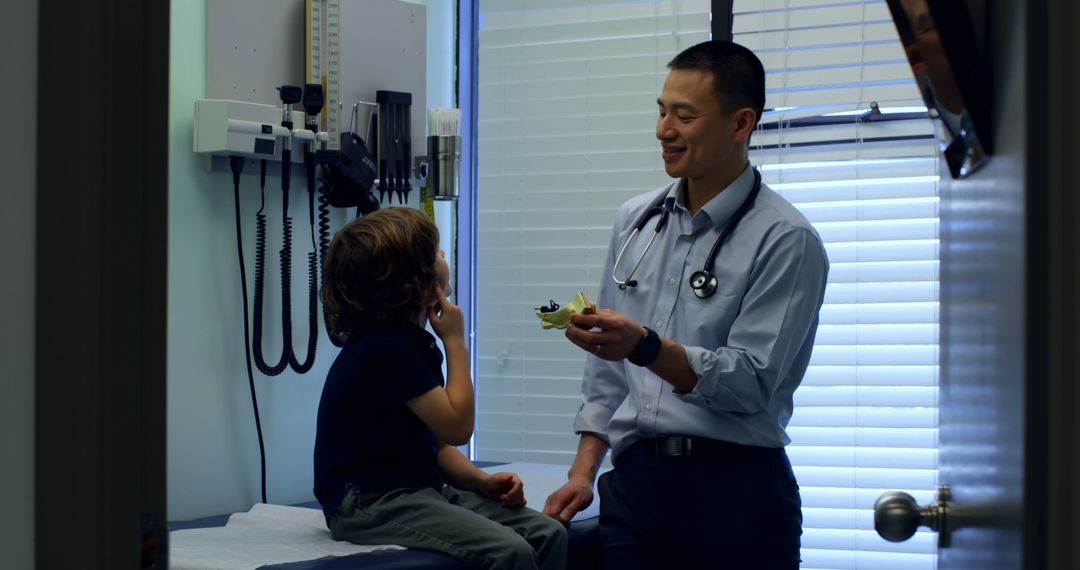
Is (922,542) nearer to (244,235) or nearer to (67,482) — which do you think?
(244,235)

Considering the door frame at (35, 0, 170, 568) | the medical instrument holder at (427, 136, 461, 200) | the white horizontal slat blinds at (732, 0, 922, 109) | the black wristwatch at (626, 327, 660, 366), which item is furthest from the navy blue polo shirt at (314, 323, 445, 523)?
the white horizontal slat blinds at (732, 0, 922, 109)

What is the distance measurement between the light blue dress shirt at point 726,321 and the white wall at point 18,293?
1.32m

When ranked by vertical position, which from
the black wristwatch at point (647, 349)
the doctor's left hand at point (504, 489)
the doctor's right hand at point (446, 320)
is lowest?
the doctor's left hand at point (504, 489)

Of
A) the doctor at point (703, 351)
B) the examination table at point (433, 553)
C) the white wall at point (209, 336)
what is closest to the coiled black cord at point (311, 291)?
the white wall at point (209, 336)

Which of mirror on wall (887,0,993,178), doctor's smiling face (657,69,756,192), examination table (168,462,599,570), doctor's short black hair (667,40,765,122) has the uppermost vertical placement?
doctor's short black hair (667,40,765,122)

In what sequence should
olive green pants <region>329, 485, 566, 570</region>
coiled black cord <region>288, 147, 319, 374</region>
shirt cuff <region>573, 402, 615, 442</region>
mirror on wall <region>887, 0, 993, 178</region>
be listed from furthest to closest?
1. coiled black cord <region>288, 147, 319, 374</region>
2. shirt cuff <region>573, 402, 615, 442</region>
3. olive green pants <region>329, 485, 566, 570</region>
4. mirror on wall <region>887, 0, 993, 178</region>

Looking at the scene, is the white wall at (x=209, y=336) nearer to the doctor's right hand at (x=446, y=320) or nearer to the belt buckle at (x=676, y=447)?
the doctor's right hand at (x=446, y=320)

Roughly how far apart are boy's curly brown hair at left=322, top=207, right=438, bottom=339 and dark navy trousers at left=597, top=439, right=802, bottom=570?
59cm

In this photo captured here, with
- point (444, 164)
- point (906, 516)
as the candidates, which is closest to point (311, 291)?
point (444, 164)

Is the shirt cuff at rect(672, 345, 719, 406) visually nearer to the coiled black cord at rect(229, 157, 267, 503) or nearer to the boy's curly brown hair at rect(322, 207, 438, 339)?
the boy's curly brown hair at rect(322, 207, 438, 339)

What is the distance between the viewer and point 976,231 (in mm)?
784

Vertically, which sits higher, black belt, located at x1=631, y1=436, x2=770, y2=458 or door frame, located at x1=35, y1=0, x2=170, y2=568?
door frame, located at x1=35, y1=0, x2=170, y2=568

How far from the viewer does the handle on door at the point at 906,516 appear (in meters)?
0.90

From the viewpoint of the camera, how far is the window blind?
10.0 feet
